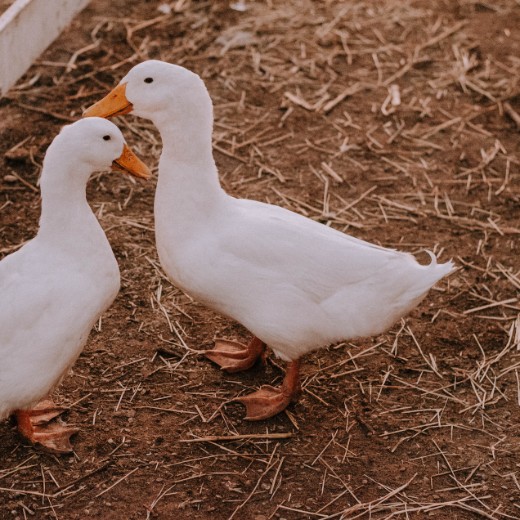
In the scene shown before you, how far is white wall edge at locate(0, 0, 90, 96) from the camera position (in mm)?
4895

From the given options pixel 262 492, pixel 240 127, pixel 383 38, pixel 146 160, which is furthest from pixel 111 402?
pixel 383 38

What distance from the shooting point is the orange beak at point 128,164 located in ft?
11.5

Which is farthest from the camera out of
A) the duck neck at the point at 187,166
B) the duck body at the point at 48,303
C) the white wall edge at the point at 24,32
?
the white wall edge at the point at 24,32

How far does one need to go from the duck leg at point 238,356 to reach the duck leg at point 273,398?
0.21 m

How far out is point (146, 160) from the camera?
5.40 meters

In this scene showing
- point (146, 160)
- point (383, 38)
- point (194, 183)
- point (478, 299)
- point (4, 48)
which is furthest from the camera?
point (383, 38)

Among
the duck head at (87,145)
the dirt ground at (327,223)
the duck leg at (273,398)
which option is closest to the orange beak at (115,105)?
the duck head at (87,145)

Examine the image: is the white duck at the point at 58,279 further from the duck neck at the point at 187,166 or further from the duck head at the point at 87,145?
the duck neck at the point at 187,166

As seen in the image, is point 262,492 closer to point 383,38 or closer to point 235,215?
point 235,215

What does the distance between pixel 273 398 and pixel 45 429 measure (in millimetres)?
1009

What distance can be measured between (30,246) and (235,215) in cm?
88

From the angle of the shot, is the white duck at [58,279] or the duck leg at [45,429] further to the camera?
the duck leg at [45,429]

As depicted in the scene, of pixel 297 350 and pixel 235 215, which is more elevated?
pixel 235 215

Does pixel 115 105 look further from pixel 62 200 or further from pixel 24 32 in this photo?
pixel 24 32
